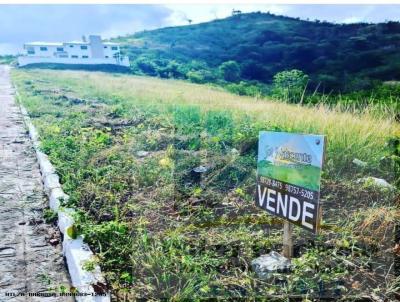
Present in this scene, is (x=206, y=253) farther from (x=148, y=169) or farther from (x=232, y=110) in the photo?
(x=232, y=110)

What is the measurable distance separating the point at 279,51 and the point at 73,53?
22566mm

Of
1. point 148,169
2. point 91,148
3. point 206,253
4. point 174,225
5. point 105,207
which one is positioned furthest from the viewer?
point 91,148

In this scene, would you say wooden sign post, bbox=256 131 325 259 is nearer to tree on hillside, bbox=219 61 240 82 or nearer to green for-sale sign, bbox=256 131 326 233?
green for-sale sign, bbox=256 131 326 233

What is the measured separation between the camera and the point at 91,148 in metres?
4.91

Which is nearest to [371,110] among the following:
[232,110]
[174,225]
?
[232,110]

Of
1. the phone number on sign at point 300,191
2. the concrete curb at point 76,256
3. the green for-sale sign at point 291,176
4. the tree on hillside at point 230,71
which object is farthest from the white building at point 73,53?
the phone number on sign at point 300,191

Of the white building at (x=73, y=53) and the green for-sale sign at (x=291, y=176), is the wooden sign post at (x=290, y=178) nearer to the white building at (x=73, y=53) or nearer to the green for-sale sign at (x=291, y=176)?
the green for-sale sign at (x=291, y=176)

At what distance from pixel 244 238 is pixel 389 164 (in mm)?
1980

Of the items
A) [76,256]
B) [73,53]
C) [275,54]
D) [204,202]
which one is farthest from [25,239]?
[73,53]

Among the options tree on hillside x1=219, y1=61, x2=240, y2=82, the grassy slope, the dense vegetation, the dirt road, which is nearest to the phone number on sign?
the grassy slope

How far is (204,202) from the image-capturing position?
3377 millimetres

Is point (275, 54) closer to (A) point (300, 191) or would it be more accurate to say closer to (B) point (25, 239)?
(B) point (25, 239)

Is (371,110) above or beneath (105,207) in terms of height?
above

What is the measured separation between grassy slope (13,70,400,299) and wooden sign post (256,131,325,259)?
1.03ft
